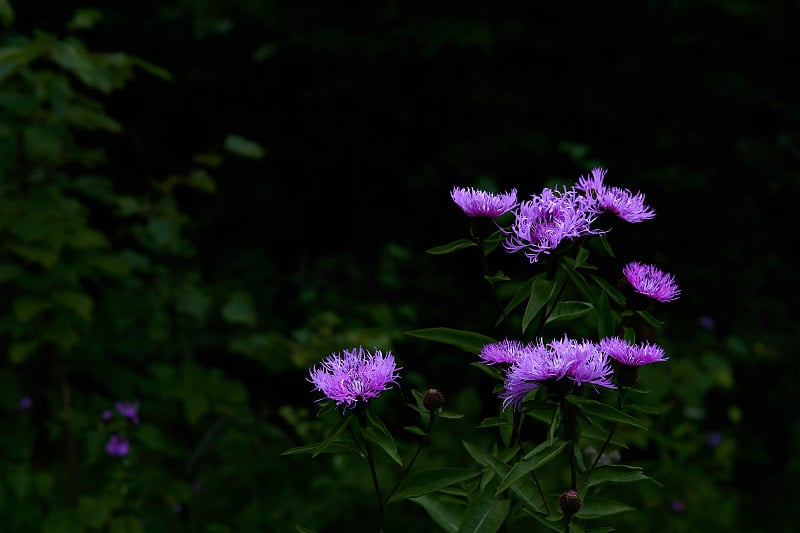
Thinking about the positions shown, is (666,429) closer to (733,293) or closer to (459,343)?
(733,293)

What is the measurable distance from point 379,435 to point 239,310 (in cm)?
206

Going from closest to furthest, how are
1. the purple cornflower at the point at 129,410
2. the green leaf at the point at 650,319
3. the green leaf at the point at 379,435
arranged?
the green leaf at the point at 379,435
the green leaf at the point at 650,319
the purple cornflower at the point at 129,410

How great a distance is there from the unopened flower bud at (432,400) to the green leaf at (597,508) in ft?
0.83

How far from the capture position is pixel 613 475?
1164mm

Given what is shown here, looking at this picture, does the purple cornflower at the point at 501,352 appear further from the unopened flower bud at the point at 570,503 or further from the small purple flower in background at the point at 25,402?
the small purple flower in background at the point at 25,402

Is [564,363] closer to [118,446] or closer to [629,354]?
[629,354]

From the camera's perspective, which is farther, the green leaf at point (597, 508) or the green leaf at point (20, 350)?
the green leaf at point (20, 350)

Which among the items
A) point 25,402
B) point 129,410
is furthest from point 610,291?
point 25,402

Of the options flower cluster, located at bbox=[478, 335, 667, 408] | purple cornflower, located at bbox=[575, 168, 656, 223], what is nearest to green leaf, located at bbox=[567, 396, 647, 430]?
flower cluster, located at bbox=[478, 335, 667, 408]

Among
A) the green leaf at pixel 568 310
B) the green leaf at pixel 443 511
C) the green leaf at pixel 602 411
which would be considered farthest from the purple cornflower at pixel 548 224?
the green leaf at pixel 443 511

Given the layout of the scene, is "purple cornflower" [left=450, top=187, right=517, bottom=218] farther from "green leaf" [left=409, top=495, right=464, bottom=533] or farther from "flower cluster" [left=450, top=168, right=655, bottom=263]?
"green leaf" [left=409, top=495, right=464, bottom=533]

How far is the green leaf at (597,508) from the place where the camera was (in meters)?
1.18

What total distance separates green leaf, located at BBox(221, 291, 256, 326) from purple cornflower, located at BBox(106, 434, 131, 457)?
0.61m

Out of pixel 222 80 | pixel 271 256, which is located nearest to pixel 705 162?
pixel 271 256
